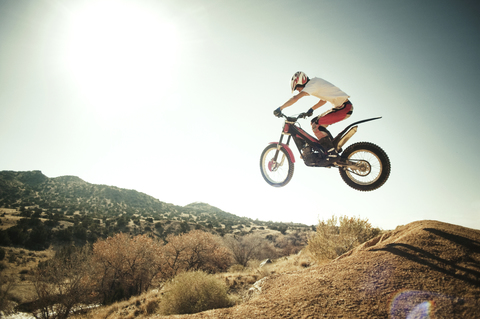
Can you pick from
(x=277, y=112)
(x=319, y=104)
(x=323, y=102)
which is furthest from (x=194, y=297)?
(x=323, y=102)

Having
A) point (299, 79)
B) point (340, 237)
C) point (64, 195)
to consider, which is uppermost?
point (299, 79)

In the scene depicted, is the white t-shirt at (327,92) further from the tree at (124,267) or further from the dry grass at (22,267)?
the dry grass at (22,267)

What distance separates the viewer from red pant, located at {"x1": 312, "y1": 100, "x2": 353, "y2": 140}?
584 centimetres

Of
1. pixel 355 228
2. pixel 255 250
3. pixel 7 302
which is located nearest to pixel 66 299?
pixel 7 302

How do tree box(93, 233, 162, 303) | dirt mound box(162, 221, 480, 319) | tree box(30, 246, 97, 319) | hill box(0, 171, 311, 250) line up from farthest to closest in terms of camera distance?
hill box(0, 171, 311, 250)
tree box(93, 233, 162, 303)
tree box(30, 246, 97, 319)
dirt mound box(162, 221, 480, 319)

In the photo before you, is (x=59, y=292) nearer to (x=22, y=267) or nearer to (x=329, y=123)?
(x=22, y=267)

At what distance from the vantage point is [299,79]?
20.0ft

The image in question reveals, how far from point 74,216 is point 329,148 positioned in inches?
2985

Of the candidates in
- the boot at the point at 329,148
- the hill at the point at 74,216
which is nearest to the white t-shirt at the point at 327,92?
the boot at the point at 329,148

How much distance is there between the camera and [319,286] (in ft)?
14.8

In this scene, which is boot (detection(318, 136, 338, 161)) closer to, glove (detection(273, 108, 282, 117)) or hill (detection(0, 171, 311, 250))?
glove (detection(273, 108, 282, 117))

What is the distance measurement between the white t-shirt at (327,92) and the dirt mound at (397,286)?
14.1 ft

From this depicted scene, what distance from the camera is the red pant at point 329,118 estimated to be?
19.2ft

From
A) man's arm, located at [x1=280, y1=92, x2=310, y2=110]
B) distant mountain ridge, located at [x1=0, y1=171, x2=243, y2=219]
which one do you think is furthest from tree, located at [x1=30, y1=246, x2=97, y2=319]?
distant mountain ridge, located at [x1=0, y1=171, x2=243, y2=219]
